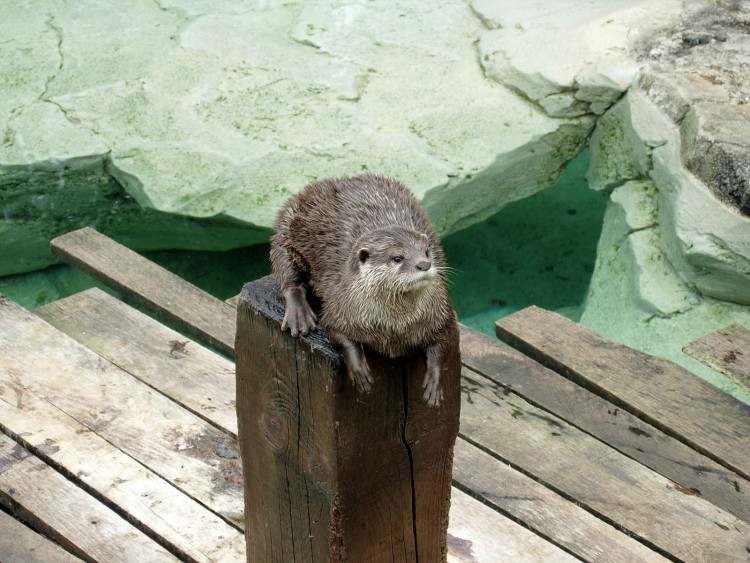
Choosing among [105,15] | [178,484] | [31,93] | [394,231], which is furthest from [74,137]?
[394,231]

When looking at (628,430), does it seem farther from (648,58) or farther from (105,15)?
(105,15)

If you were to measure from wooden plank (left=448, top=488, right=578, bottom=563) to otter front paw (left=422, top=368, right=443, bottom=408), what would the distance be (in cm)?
88

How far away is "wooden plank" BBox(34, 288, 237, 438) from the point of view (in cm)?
338

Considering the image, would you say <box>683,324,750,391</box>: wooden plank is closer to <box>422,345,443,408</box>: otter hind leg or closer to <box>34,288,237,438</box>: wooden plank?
<box>34,288,237,438</box>: wooden plank

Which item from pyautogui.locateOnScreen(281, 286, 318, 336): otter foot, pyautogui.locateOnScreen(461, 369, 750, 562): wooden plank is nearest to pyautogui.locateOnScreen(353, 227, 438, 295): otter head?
pyautogui.locateOnScreen(281, 286, 318, 336): otter foot

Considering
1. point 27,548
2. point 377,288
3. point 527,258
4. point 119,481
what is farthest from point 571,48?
point 27,548

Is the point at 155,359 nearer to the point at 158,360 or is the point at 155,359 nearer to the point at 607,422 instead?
the point at 158,360

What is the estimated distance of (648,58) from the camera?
4.97m

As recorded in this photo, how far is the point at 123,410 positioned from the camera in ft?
10.9

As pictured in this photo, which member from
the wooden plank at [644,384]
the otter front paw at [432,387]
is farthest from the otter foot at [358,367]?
the wooden plank at [644,384]

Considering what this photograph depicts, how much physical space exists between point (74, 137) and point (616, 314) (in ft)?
9.11

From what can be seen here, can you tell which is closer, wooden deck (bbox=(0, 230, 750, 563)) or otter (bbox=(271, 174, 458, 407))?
otter (bbox=(271, 174, 458, 407))

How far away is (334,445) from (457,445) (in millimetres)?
1291

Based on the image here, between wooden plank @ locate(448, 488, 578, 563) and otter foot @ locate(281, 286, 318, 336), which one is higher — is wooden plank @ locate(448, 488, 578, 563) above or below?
below
